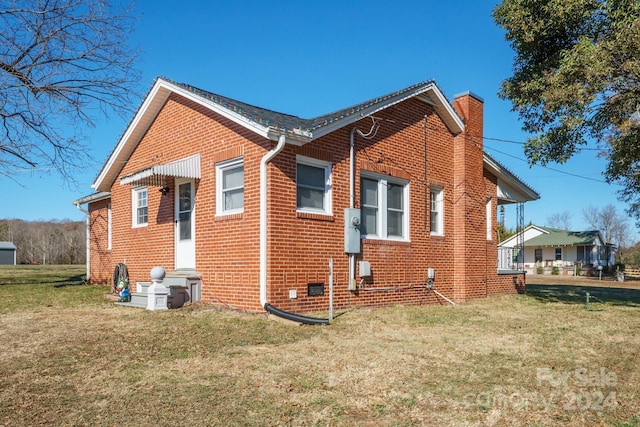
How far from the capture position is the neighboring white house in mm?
43562

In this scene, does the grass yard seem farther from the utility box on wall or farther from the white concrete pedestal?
the utility box on wall

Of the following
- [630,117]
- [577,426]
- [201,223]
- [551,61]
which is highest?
[551,61]

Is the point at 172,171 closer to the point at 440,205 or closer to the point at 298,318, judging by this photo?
the point at 298,318

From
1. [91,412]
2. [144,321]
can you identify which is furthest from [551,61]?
[91,412]

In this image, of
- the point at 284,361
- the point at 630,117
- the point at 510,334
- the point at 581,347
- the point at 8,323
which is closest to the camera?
the point at 284,361

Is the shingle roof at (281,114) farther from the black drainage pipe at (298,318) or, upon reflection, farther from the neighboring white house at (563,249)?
the neighboring white house at (563,249)

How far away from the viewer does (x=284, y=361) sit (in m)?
6.09

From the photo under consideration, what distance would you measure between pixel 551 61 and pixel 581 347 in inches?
311

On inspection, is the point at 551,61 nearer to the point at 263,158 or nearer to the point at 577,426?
the point at 263,158

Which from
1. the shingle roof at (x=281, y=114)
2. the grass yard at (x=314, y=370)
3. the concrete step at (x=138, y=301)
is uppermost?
the shingle roof at (x=281, y=114)

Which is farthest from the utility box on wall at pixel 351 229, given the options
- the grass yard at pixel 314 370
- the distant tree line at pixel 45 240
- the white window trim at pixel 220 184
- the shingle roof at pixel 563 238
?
the distant tree line at pixel 45 240

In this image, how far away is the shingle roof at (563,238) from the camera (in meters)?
43.3

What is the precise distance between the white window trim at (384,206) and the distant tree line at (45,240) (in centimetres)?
5685

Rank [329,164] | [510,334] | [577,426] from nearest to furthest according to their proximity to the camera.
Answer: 1. [577,426]
2. [510,334]
3. [329,164]
